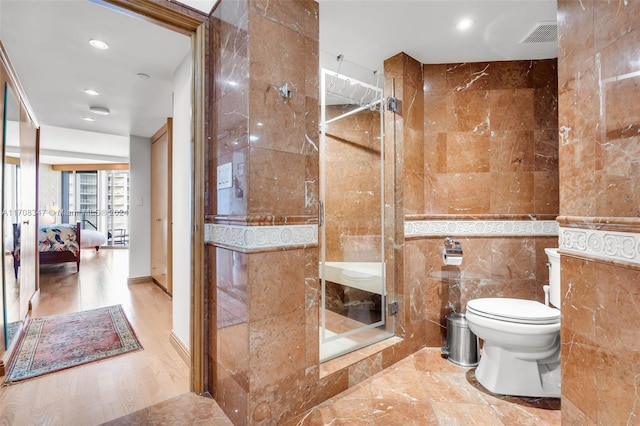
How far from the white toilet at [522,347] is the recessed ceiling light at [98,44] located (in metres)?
3.03

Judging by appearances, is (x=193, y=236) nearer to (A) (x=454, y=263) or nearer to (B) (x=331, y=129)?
(B) (x=331, y=129)

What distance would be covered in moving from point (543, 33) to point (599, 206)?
59.2 inches

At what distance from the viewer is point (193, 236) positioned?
1.74 m

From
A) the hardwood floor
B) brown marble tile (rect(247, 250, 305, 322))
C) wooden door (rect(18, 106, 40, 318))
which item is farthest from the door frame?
wooden door (rect(18, 106, 40, 318))

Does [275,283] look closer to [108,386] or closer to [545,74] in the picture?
[108,386]

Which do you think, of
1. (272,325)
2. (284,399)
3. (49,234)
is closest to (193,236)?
(272,325)

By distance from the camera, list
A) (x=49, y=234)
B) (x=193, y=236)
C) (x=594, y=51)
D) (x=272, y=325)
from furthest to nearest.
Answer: (x=49, y=234), (x=193, y=236), (x=272, y=325), (x=594, y=51)

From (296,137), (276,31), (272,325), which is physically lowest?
(272,325)

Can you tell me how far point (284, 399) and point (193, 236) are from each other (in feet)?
3.22

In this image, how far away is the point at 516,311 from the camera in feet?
5.92

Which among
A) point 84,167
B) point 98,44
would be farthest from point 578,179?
point 84,167

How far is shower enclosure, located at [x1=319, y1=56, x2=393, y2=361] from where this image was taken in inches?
84.8

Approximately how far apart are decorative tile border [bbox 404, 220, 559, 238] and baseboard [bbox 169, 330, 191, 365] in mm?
1766

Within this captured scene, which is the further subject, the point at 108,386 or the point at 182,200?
the point at 182,200
